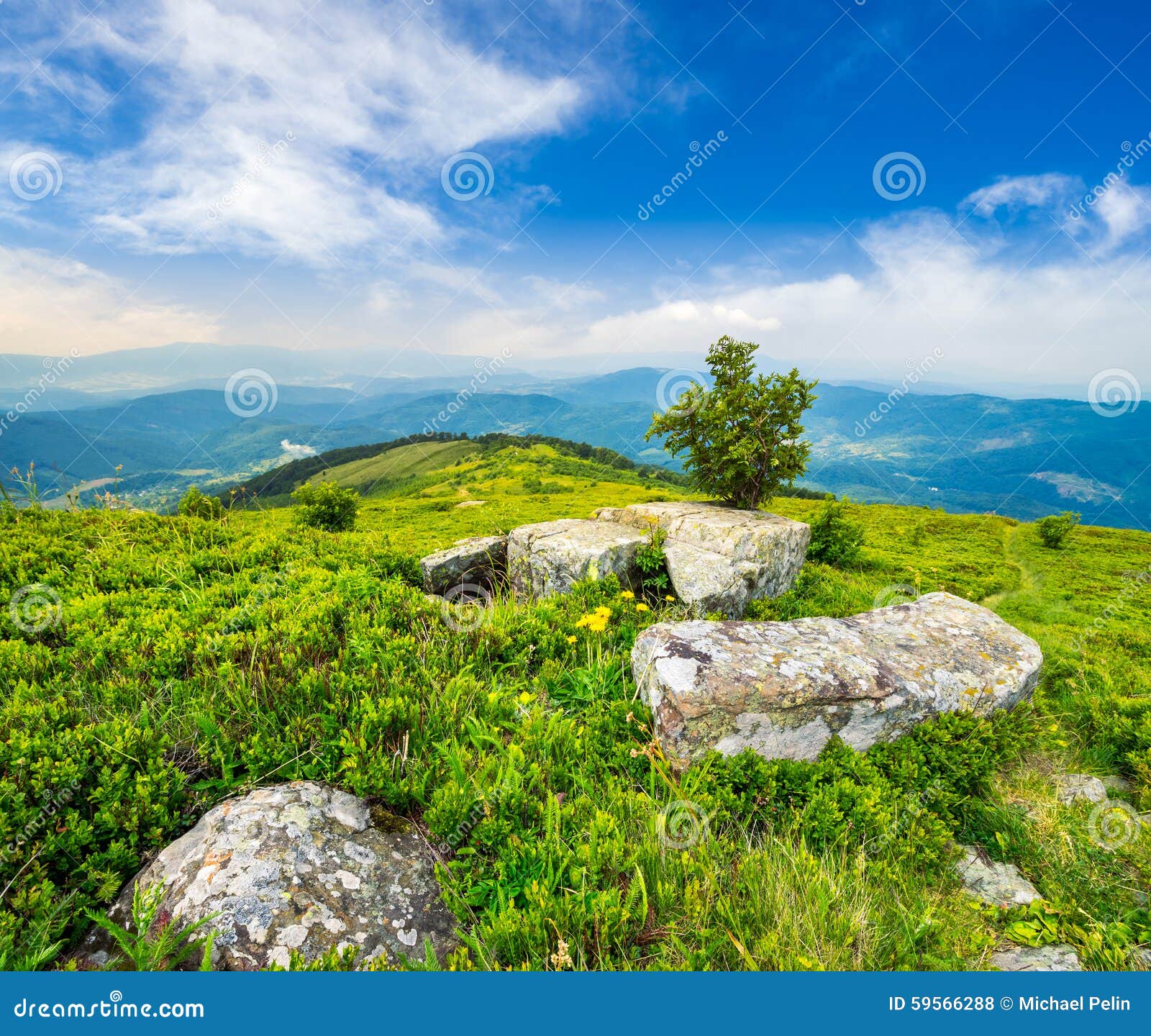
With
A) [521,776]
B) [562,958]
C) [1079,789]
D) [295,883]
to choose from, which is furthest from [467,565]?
[1079,789]

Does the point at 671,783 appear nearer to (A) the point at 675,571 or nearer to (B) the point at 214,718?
(B) the point at 214,718

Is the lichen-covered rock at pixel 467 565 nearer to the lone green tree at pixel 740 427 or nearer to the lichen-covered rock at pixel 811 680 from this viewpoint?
the lichen-covered rock at pixel 811 680

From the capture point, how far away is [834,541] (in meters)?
19.2

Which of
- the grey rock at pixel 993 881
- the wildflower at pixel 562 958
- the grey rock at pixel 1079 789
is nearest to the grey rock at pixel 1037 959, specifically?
the grey rock at pixel 993 881

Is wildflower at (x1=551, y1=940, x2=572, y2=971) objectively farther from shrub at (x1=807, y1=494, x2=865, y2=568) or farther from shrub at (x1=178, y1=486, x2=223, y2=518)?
shrub at (x1=807, y1=494, x2=865, y2=568)

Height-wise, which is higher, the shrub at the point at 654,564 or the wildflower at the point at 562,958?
the shrub at the point at 654,564

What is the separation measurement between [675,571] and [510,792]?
579cm

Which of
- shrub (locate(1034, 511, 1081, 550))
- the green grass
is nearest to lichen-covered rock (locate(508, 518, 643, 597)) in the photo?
shrub (locate(1034, 511, 1081, 550))

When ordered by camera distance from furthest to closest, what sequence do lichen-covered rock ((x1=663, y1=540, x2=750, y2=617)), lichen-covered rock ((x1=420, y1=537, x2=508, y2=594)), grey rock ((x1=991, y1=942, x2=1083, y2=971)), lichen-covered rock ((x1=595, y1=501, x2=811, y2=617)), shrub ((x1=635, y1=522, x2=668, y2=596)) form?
shrub ((x1=635, y1=522, x2=668, y2=596)) < lichen-covered rock ((x1=420, y1=537, x2=508, y2=594)) < lichen-covered rock ((x1=595, y1=501, x2=811, y2=617)) < lichen-covered rock ((x1=663, y1=540, x2=750, y2=617)) < grey rock ((x1=991, y1=942, x2=1083, y2=971))

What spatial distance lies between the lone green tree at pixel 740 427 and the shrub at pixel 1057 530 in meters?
44.7

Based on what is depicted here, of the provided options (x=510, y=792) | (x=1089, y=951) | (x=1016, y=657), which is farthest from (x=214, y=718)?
(x=1016, y=657)

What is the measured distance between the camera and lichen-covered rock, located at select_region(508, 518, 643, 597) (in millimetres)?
8672

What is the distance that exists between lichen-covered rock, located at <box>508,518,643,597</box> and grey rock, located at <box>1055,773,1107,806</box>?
19.2ft

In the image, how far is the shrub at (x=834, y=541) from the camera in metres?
19.0
